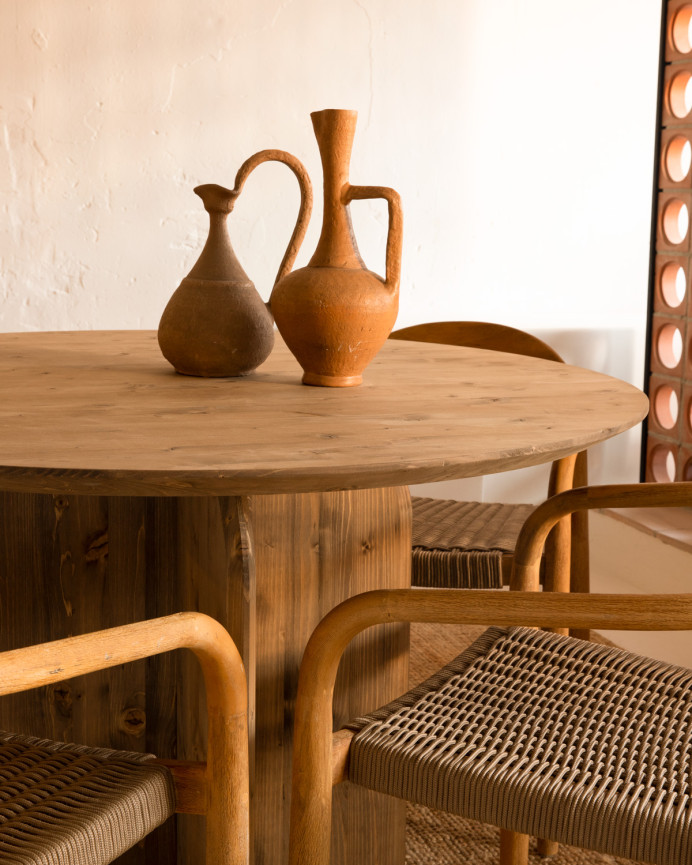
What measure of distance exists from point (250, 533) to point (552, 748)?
0.41m

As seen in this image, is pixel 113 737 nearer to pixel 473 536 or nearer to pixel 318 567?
pixel 318 567

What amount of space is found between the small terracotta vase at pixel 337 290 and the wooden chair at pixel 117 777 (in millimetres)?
500

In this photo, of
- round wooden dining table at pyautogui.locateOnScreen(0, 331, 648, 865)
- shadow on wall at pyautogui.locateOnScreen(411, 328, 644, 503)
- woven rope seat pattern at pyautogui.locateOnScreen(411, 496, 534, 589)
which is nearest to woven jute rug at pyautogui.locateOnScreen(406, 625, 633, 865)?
round wooden dining table at pyautogui.locateOnScreen(0, 331, 648, 865)

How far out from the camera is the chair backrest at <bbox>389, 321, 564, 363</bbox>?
7.02 ft

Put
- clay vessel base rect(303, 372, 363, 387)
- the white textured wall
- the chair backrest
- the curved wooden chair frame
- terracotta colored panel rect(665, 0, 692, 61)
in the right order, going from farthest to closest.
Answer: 1. terracotta colored panel rect(665, 0, 692, 61)
2. the white textured wall
3. the chair backrest
4. the curved wooden chair frame
5. clay vessel base rect(303, 372, 363, 387)

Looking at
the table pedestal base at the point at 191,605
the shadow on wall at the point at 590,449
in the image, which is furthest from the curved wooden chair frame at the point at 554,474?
the shadow on wall at the point at 590,449

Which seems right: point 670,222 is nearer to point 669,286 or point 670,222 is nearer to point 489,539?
point 669,286

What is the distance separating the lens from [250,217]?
2.94m

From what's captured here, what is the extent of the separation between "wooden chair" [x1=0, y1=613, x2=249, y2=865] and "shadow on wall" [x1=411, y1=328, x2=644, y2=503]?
7.35 ft

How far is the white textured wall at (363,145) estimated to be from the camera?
2752 millimetres

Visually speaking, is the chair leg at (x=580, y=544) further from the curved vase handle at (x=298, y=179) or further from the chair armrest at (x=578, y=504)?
the curved vase handle at (x=298, y=179)

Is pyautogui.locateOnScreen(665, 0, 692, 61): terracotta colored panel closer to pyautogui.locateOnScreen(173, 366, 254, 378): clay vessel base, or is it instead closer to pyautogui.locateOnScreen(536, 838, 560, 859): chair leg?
pyautogui.locateOnScreen(173, 366, 254, 378): clay vessel base

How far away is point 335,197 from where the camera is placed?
133cm

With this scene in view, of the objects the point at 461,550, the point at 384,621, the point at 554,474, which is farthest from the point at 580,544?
the point at 384,621
